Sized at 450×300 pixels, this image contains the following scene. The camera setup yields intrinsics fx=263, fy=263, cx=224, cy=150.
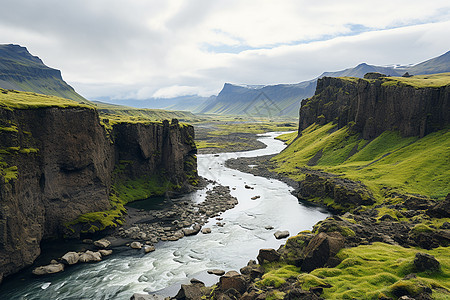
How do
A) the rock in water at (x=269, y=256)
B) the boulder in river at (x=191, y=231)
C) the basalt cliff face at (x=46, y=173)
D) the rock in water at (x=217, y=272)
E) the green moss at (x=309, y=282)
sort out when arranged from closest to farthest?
the green moss at (x=309, y=282) < the rock in water at (x=269, y=256) < the basalt cliff face at (x=46, y=173) < the rock in water at (x=217, y=272) < the boulder in river at (x=191, y=231)

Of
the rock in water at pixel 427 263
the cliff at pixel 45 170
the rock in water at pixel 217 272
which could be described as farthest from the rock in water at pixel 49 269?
the rock in water at pixel 427 263

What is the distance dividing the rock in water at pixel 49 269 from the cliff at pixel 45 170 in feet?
10.1

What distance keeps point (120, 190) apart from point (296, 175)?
72023mm

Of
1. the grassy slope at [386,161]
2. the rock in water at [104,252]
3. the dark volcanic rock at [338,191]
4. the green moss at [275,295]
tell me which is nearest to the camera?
the green moss at [275,295]

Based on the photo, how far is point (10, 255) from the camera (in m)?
42.3

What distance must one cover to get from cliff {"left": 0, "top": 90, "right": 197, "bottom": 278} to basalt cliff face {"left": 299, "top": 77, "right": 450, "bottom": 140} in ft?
360

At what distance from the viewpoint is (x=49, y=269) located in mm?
44188

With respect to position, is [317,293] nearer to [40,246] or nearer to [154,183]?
[40,246]

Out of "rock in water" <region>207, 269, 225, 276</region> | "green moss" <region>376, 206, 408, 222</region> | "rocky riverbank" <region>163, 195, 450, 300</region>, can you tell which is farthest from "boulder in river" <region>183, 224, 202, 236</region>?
"green moss" <region>376, 206, 408, 222</region>

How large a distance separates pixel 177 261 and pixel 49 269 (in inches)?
835

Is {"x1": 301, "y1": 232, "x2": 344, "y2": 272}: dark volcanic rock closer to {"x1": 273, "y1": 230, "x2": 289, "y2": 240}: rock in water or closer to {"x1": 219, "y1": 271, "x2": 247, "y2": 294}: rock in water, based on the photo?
{"x1": 219, "y1": 271, "x2": 247, "y2": 294}: rock in water

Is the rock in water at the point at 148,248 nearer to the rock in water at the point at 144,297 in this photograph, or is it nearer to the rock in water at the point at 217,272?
the rock in water at the point at 217,272

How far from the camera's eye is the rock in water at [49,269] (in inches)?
1702

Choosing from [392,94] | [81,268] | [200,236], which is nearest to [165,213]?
[200,236]
